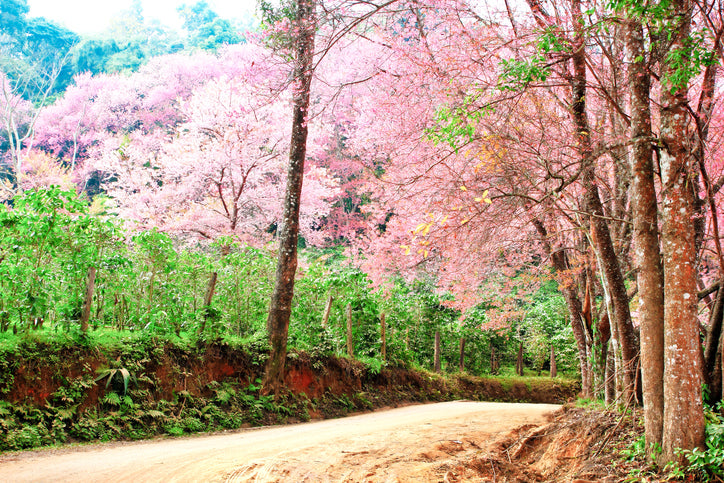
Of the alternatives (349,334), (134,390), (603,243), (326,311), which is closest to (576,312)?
(603,243)

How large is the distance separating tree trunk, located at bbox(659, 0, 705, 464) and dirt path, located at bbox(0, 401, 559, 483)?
6.13 ft

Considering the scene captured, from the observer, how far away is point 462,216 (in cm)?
570

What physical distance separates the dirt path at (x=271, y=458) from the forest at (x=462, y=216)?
61.3 inches

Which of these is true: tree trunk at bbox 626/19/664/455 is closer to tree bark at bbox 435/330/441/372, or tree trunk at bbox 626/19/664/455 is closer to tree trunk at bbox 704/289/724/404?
tree trunk at bbox 704/289/724/404

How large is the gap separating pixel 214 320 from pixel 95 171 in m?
23.9

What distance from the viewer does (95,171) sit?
26.3 metres

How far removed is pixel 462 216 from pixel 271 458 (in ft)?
11.4

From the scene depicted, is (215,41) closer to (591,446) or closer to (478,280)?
(478,280)

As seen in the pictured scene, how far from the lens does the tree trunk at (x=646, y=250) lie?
151 inches

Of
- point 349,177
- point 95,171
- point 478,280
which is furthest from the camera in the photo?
point 95,171

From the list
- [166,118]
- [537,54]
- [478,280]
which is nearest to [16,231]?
[537,54]

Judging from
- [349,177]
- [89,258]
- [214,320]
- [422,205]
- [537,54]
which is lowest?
[214,320]

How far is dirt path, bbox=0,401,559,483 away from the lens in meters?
3.61

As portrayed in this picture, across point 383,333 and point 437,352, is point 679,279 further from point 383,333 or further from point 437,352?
point 437,352
